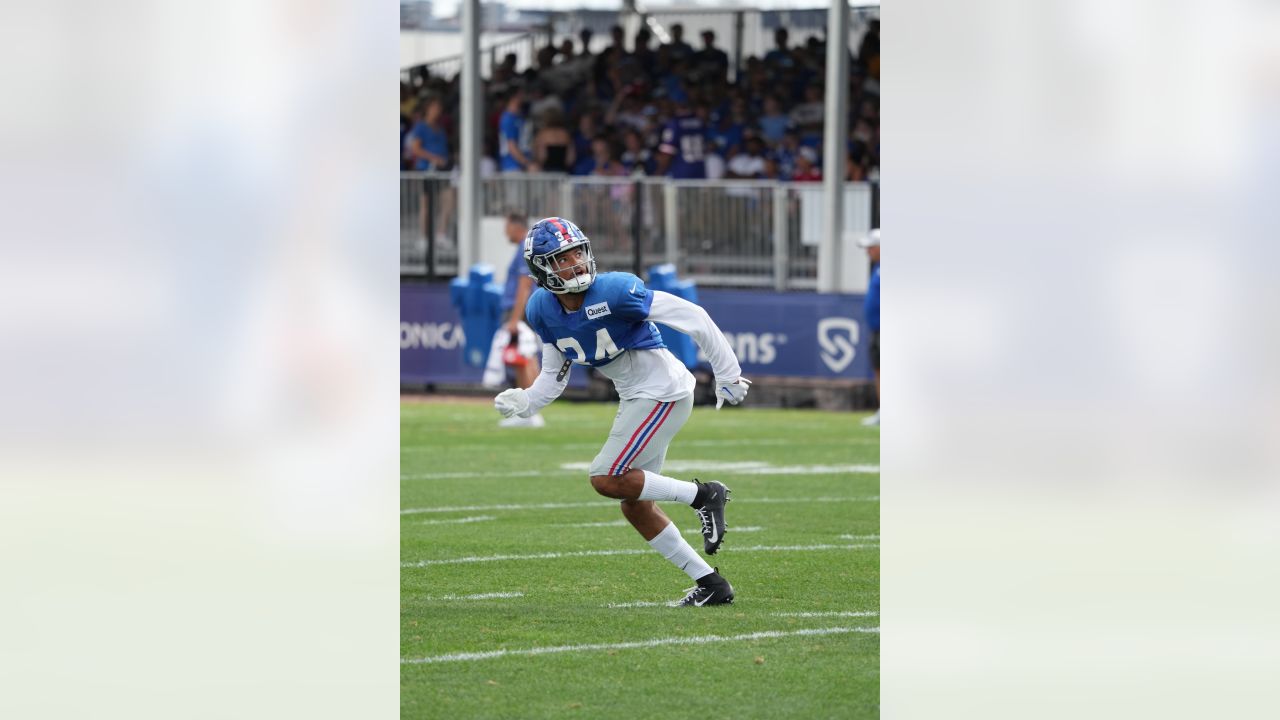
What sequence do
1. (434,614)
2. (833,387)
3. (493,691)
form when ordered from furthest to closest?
(833,387), (434,614), (493,691)

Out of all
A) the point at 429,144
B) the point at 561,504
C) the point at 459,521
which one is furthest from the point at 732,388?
the point at 429,144

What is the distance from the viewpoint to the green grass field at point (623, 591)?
6195 millimetres

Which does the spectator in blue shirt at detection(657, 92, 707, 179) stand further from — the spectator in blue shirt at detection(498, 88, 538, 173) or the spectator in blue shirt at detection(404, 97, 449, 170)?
the spectator in blue shirt at detection(404, 97, 449, 170)

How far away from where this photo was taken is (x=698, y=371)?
64.5 ft

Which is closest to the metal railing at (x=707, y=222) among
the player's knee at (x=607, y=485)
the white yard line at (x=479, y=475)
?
the white yard line at (x=479, y=475)

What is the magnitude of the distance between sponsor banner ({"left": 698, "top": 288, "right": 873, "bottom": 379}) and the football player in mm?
11023

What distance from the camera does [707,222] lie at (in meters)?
21.1

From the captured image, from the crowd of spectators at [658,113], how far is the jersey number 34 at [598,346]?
46.2ft
